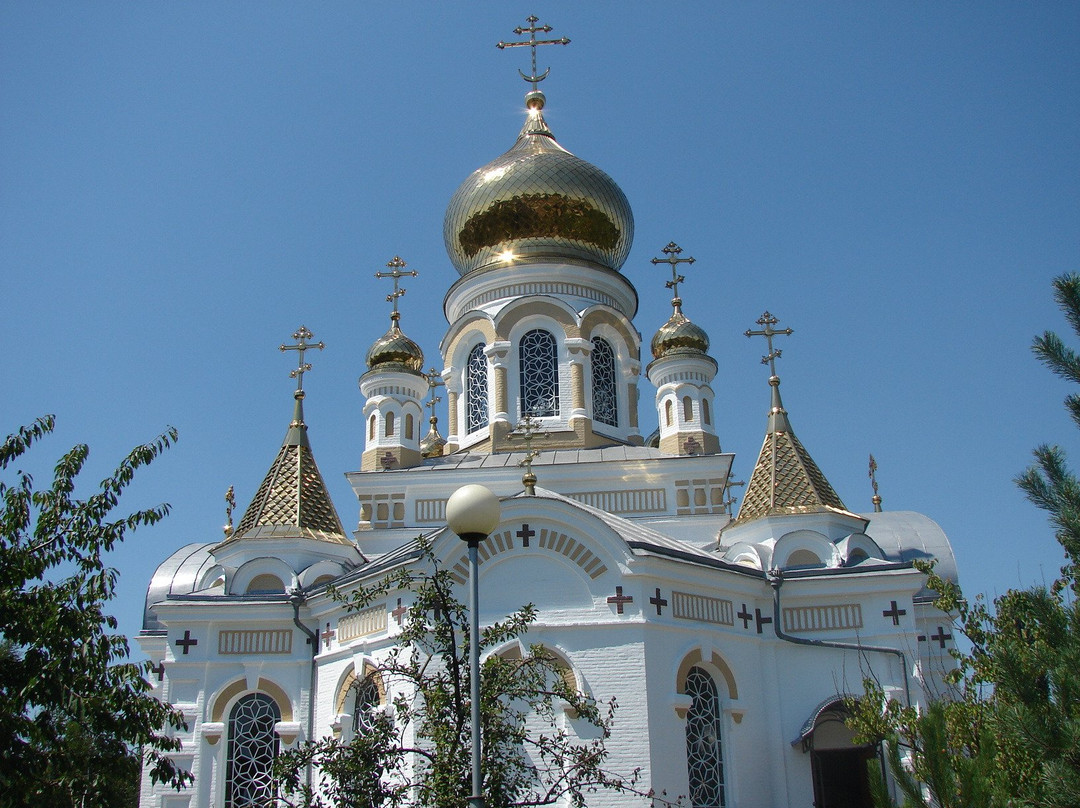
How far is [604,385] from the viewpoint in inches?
685

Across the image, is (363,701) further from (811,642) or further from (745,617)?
(811,642)

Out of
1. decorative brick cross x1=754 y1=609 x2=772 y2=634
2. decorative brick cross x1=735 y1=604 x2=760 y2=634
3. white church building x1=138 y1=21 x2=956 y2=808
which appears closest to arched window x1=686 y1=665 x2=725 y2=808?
white church building x1=138 y1=21 x2=956 y2=808

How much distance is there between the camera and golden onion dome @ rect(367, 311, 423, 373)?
54.2 ft

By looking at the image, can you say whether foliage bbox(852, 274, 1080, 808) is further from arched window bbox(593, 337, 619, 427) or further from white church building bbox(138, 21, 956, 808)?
arched window bbox(593, 337, 619, 427)

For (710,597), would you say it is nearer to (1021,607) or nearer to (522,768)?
(522,768)

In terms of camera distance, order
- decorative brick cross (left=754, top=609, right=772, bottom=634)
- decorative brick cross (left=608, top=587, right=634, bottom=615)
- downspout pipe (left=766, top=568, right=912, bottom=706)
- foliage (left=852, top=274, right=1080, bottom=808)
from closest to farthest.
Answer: foliage (left=852, top=274, right=1080, bottom=808) → decorative brick cross (left=608, top=587, right=634, bottom=615) → downspout pipe (left=766, top=568, right=912, bottom=706) → decorative brick cross (left=754, top=609, right=772, bottom=634)

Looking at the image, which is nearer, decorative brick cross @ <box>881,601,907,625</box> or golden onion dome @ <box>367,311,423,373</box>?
decorative brick cross @ <box>881,601,907,625</box>

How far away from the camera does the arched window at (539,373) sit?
55.2 ft

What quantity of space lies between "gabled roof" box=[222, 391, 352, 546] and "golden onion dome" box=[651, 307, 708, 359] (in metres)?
5.45

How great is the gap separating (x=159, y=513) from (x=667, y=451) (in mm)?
9415

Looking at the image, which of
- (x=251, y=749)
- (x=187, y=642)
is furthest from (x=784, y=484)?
(x=187, y=642)

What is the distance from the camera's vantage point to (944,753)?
6574 mm

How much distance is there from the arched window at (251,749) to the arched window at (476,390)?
596 cm

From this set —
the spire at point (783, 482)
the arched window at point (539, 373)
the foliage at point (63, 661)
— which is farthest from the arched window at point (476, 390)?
the foliage at point (63, 661)
